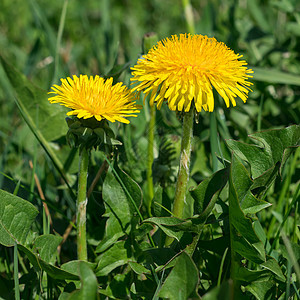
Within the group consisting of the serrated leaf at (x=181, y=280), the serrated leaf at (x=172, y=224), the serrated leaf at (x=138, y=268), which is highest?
the serrated leaf at (x=172, y=224)

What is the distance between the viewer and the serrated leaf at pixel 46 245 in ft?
3.36

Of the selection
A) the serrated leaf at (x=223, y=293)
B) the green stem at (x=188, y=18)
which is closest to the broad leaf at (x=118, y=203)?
the serrated leaf at (x=223, y=293)

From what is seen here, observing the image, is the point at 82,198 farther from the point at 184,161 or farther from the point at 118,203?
the point at 184,161

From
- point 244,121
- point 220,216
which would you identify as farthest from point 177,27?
point 220,216

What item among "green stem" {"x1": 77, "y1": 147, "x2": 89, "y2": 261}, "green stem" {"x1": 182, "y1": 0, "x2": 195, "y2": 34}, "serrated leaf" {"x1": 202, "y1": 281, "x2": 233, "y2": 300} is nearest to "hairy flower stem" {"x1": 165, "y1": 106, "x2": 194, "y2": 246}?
"green stem" {"x1": 77, "y1": 147, "x2": 89, "y2": 261}

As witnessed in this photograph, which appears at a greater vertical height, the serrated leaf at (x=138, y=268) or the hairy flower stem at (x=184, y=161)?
the hairy flower stem at (x=184, y=161)

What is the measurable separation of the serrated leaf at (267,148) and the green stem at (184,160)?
0.12 metres

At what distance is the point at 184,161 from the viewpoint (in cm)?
102

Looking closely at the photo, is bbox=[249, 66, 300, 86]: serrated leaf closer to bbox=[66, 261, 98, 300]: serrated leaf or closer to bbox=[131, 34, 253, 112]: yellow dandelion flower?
bbox=[131, 34, 253, 112]: yellow dandelion flower

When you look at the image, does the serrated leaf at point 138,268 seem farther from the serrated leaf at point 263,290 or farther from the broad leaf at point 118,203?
the serrated leaf at point 263,290

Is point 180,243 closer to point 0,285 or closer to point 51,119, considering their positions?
point 0,285

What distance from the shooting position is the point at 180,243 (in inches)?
40.3

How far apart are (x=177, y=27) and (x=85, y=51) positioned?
87 centimetres

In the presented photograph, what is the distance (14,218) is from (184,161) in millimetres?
440
